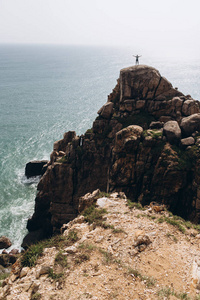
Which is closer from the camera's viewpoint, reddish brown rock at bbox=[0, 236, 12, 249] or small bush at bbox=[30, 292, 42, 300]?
small bush at bbox=[30, 292, 42, 300]

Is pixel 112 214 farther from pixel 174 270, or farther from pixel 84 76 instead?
pixel 84 76

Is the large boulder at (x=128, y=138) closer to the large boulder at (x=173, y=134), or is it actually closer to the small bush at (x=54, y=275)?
the large boulder at (x=173, y=134)

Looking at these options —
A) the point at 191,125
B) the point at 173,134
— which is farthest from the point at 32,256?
the point at 191,125

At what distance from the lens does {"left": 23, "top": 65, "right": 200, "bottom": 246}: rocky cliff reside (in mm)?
35031

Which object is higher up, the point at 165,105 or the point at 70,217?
the point at 165,105

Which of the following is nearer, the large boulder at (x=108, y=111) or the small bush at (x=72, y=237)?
the small bush at (x=72, y=237)

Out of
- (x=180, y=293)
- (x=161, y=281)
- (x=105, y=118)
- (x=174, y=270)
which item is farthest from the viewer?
(x=105, y=118)

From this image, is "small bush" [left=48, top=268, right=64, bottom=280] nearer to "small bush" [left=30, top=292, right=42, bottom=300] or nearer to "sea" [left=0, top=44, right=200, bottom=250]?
"small bush" [left=30, top=292, right=42, bottom=300]

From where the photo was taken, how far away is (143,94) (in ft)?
151

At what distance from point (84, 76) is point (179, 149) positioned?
523ft

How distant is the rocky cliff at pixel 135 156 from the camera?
35031mm

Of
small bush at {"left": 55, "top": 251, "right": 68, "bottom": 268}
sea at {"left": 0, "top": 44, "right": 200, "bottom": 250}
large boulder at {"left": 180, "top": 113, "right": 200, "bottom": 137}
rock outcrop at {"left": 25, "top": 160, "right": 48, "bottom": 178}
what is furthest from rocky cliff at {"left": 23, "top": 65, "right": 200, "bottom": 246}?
small bush at {"left": 55, "top": 251, "right": 68, "bottom": 268}

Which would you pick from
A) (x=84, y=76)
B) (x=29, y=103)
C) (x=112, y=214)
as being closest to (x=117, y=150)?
(x=112, y=214)

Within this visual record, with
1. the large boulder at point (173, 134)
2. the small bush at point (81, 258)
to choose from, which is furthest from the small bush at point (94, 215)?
the large boulder at point (173, 134)
